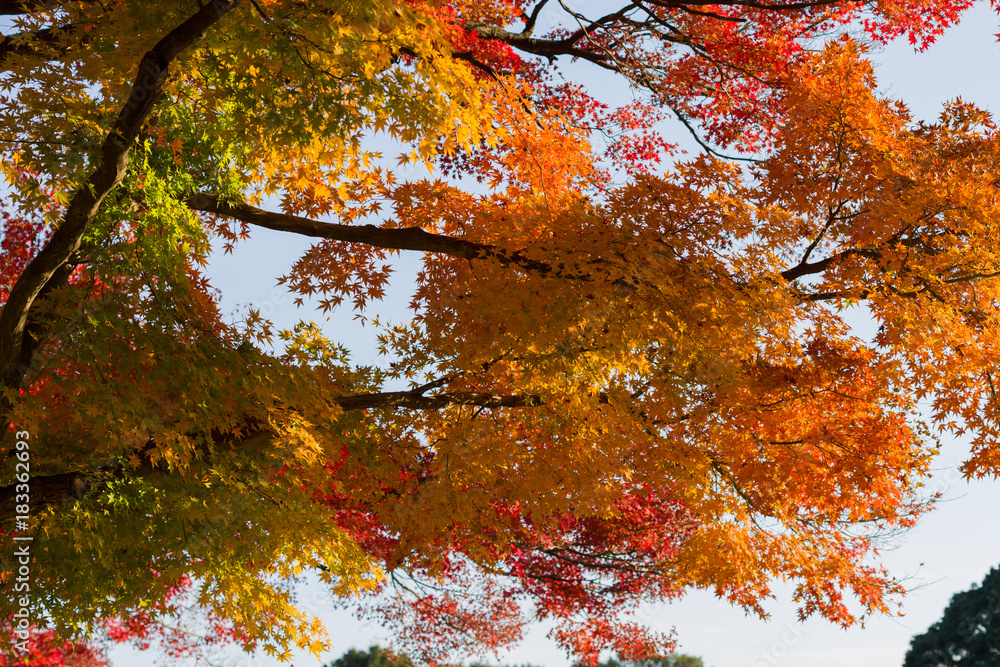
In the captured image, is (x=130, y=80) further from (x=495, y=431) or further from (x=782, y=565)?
(x=782, y=565)

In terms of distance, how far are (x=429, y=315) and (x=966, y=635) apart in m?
18.1

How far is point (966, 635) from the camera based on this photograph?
17359 millimetres

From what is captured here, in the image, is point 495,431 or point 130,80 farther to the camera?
point 495,431

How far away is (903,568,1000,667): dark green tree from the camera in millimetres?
16891

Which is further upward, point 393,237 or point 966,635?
point 393,237

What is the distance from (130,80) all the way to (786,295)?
20.9 feet

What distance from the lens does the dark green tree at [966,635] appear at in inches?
665

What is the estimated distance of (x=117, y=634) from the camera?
49.8 feet

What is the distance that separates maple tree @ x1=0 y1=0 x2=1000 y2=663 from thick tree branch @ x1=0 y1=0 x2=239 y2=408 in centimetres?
2

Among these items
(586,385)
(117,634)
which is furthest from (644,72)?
(117,634)

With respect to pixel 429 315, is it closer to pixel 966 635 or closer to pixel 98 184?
pixel 98 184

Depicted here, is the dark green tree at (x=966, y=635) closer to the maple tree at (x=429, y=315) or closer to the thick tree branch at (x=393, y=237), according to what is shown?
the maple tree at (x=429, y=315)

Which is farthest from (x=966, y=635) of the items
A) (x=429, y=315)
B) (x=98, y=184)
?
(x=98, y=184)

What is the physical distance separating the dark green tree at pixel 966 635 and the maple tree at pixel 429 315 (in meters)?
11.3
